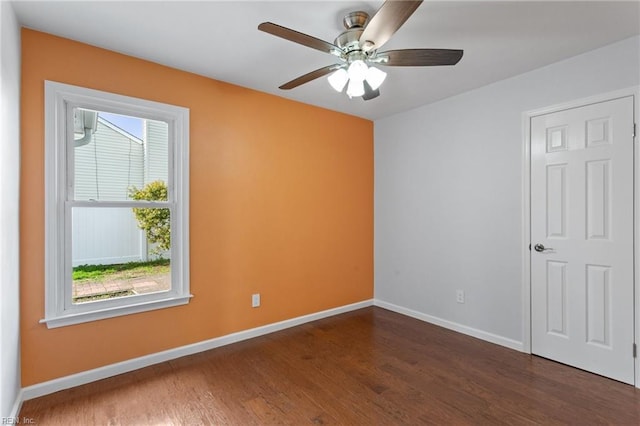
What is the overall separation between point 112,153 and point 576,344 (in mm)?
4072

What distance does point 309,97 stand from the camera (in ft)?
11.4

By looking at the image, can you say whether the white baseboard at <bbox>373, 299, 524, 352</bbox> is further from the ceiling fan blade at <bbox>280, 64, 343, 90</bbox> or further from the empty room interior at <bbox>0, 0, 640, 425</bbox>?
the ceiling fan blade at <bbox>280, 64, 343, 90</bbox>

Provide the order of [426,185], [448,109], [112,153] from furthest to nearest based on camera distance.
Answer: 1. [426,185]
2. [448,109]
3. [112,153]

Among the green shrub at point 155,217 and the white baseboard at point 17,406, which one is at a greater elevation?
the green shrub at point 155,217

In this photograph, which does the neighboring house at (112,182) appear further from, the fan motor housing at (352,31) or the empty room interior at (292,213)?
the fan motor housing at (352,31)

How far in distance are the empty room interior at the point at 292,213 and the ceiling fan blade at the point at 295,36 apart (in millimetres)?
28

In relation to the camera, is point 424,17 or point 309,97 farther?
point 309,97

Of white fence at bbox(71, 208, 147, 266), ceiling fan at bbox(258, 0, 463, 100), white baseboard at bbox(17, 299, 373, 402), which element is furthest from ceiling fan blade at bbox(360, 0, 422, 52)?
white baseboard at bbox(17, 299, 373, 402)

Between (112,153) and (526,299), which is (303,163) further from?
(526,299)

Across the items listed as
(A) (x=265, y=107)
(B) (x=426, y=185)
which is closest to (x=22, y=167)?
(A) (x=265, y=107)

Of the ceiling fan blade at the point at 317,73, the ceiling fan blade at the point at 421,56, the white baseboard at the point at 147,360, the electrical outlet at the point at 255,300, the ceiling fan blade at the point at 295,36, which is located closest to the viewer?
the ceiling fan blade at the point at 295,36

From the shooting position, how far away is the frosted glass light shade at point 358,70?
76.4 inches

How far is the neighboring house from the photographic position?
2.41 metres

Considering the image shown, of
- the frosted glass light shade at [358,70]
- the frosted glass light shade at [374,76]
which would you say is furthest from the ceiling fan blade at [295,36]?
the frosted glass light shade at [374,76]
